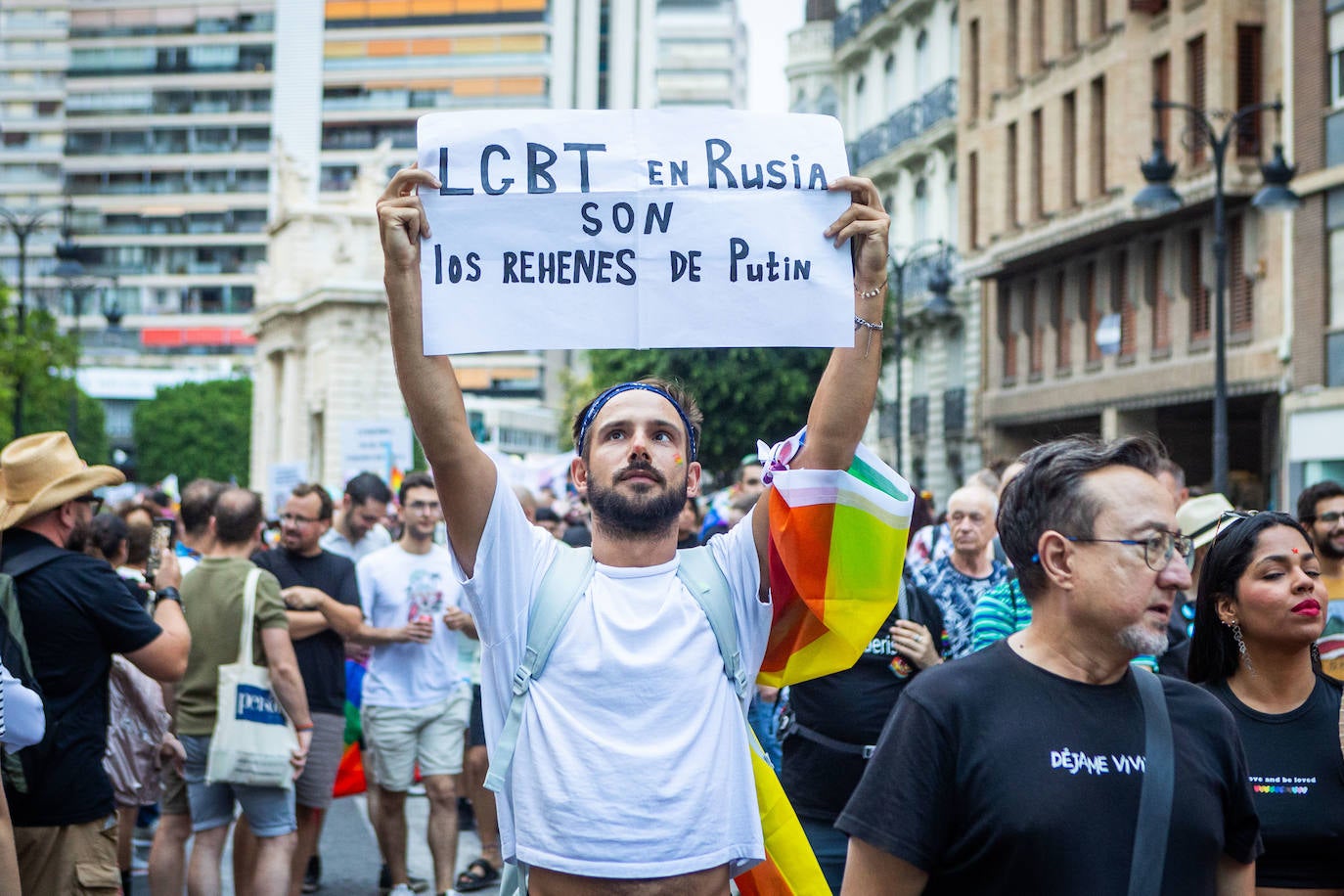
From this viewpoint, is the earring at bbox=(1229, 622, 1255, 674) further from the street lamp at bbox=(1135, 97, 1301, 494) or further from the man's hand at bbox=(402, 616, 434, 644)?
the street lamp at bbox=(1135, 97, 1301, 494)

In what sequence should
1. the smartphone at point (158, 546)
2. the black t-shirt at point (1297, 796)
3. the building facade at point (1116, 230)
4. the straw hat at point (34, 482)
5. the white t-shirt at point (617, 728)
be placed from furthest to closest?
the building facade at point (1116, 230) < the smartphone at point (158, 546) < the straw hat at point (34, 482) < the black t-shirt at point (1297, 796) < the white t-shirt at point (617, 728)

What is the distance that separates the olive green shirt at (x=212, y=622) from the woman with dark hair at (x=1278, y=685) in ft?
14.1

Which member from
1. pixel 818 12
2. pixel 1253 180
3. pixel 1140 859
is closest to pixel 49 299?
pixel 818 12

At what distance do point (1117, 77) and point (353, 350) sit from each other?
33050 mm

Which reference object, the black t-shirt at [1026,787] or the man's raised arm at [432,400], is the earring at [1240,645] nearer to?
the black t-shirt at [1026,787]

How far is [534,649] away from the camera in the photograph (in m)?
3.77

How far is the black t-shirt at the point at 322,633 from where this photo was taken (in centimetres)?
865

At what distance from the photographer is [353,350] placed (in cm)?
5897

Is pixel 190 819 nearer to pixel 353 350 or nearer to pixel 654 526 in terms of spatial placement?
pixel 654 526

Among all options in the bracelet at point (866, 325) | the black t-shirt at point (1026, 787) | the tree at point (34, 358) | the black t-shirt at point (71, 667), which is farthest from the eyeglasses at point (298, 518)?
the tree at point (34, 358)

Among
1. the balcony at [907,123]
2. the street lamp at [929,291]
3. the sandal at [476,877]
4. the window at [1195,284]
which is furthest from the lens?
the balcony at [907,123]

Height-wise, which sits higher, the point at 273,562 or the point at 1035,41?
the point at 1035,41

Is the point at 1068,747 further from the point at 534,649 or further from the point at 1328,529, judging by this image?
the point at 1328,529

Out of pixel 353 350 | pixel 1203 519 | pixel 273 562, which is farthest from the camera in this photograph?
pixel 353 350
